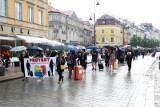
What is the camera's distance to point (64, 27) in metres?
83.8

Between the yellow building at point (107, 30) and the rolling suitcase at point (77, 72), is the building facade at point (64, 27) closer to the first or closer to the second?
the yellow building at point (107, 30)

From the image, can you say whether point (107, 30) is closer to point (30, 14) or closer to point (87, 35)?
point (87, 35)

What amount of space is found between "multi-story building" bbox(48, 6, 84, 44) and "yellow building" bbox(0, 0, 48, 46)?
34.3 m

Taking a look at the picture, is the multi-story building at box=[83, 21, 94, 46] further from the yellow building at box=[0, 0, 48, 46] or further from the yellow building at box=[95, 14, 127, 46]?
the yellow building at box=[0, 0, 48, 46]

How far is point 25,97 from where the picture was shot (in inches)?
446

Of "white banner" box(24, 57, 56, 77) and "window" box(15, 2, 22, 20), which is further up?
"window" box(15, 2, 22, 20)

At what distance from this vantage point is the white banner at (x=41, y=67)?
650 inches

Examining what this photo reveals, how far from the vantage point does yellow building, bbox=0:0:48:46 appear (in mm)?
31678

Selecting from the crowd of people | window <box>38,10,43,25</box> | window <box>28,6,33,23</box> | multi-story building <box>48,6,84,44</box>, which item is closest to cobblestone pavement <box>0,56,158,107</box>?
the crowd of people

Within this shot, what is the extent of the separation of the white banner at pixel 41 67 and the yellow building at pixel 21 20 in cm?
1377

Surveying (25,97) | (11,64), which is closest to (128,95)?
(25,97)

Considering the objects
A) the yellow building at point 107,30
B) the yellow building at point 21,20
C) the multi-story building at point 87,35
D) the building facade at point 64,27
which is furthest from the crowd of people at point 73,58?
the yellow building at point 107,30

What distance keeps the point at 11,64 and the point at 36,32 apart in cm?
1227

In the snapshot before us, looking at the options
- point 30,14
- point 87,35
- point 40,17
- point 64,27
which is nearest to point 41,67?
point 30,14
